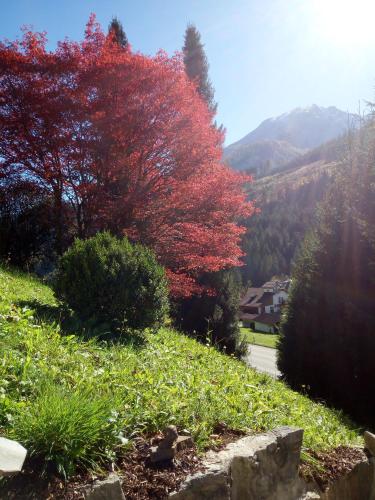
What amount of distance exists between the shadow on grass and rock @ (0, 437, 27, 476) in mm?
3023

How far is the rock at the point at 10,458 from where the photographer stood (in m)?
2.07

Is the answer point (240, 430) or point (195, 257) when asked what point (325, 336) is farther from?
point (240, 430)

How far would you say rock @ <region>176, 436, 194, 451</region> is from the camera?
2938mm

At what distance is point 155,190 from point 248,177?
3065mm

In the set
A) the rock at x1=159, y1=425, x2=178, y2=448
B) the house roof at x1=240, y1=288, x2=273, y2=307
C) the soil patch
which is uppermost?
the rock at x1=159, y1=425, x2=178, y2=448

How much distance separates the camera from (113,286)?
6.27 meters

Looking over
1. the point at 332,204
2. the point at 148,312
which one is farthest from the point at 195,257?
the point at 148,312

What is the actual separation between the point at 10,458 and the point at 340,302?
8596 millimetres

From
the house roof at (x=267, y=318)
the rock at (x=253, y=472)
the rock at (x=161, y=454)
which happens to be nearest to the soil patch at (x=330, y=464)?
the rock at (x=253, y=472)

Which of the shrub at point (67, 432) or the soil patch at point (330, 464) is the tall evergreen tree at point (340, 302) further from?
the shrub at point (67, 432)

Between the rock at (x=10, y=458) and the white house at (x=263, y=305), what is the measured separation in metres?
61.4

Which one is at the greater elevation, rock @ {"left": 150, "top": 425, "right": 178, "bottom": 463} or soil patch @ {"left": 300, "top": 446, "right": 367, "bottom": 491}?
rock @ {"left": 150, "top": 425, "right": 178, "bottom": 463}

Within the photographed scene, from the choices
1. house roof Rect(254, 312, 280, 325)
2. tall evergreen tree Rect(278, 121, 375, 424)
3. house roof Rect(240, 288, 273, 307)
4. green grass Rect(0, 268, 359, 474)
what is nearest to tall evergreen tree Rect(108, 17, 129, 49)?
tall evergreen tree Rect(278, 121, 375, 424)

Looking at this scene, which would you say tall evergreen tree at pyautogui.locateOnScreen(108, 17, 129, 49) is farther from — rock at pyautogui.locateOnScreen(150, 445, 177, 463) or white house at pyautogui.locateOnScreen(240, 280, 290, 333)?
white house at pyautogui.locateOnScreen(240, 280, 290, 333)
